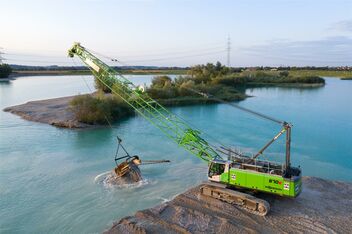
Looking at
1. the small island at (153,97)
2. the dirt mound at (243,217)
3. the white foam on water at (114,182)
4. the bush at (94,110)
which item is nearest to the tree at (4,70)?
the small island at (153,97)

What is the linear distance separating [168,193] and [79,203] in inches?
111

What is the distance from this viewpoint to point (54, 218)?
380 inches

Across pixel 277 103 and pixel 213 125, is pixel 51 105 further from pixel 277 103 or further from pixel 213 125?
pixel 277 103

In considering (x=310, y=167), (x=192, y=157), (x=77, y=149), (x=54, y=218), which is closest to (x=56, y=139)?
(x=77, y=149)

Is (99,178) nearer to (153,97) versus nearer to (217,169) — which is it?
(217,169)

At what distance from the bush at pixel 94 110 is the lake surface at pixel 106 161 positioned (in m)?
1.12

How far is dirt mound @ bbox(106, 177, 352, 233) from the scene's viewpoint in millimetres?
8227

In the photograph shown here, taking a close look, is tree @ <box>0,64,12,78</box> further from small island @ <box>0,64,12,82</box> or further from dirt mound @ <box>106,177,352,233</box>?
dirt mound @ <box>106,177,352,233</box>

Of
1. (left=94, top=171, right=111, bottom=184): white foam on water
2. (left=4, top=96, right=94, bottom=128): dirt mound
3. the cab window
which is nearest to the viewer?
the cab window

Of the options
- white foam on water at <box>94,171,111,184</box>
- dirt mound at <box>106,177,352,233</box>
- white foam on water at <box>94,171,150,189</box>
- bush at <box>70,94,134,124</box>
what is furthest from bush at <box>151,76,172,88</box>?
dirt mound at <box>106,177,352,233</box>

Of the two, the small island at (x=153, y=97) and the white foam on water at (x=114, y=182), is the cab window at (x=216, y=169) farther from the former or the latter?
the small island at (x=153, y=97)

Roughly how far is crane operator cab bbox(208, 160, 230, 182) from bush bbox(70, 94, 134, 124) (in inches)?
510

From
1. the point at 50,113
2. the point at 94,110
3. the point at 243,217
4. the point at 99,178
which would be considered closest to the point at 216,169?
the point at 243,217

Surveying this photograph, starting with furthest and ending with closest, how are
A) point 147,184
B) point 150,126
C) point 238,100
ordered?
point 238,100, point 150,126, point 147,184
